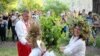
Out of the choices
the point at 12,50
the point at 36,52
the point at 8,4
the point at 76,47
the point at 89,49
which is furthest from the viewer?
the point at 8,4

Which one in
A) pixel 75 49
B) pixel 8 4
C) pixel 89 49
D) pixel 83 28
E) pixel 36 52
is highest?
pixel 36 52

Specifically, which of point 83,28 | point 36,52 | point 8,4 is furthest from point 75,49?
point 8,4

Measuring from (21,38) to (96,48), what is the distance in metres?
10.4

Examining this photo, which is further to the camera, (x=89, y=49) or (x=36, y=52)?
(x=89, y=49)

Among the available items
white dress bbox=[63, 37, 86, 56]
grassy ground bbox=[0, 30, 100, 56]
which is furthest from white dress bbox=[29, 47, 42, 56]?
grassy ground bbox=[0, 30, 100, 56]

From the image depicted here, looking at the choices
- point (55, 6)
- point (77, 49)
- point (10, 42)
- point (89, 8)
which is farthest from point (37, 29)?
point (89, 8)

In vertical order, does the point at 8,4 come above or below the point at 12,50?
below

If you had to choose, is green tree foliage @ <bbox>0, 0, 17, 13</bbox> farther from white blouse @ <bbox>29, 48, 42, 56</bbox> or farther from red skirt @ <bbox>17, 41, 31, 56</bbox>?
white blouse @ <bbox>29, 48, 42, 56</bbox>

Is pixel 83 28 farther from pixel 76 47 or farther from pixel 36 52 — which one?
pixel 36 52

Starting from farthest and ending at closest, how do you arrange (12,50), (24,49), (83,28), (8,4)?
(8,4) → (12,50) → (24,49) → (83,28)

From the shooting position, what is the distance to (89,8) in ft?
146

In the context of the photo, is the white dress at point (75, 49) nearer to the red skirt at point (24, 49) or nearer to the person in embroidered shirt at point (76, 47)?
the person in embroidered shirt at point (76, 47)

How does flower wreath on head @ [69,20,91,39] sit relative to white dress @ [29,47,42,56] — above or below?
below

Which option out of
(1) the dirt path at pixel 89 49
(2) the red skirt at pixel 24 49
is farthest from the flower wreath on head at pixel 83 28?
(1) the dirt path at pixel 89 49
